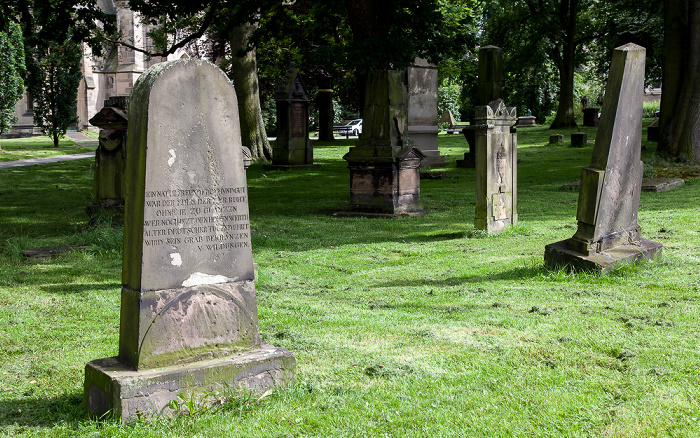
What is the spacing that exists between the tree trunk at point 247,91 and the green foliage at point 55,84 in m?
9.97

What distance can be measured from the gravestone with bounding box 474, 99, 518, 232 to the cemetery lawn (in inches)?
11.9

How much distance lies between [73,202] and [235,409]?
1293 cm

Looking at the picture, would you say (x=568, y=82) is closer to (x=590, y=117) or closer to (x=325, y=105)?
(x=590, y=117)

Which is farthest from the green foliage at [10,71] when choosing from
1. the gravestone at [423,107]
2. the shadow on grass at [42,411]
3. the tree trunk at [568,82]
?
the shadow on grass at [42,411]

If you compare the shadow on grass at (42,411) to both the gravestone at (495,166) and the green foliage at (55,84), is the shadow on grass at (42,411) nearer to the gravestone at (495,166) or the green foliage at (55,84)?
the gravestone at (495,166)

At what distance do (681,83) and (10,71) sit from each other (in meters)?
24.6

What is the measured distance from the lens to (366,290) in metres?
7.45

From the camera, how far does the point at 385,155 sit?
13352 mm

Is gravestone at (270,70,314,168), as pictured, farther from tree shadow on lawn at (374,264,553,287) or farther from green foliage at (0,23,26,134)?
tree shadow on lawn at (374,264,553,287)

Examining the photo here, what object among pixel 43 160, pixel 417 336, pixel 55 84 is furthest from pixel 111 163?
pixel 55 84

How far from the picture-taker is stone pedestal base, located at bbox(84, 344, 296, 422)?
3953mm

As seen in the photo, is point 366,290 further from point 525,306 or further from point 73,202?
point 73,202

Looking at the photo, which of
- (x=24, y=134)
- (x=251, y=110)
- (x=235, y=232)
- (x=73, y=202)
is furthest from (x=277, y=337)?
(x=24, y=134)

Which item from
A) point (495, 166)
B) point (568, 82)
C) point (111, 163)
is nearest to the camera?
point (495, 166)
